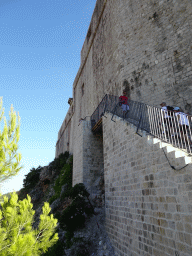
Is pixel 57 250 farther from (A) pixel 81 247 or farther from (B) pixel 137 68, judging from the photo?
(B) pixel 137 68

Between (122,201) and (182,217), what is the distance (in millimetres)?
2539

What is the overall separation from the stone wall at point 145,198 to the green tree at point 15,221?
2122 mm

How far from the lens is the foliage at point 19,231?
3.01m

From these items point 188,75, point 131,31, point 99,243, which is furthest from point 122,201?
point 131,31

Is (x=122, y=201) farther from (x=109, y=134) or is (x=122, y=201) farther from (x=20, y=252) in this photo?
(x=20, y=252)

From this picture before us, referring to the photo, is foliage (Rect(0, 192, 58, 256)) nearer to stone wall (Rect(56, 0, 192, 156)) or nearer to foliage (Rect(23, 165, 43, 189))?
stone wall (Rect(56, 0, 192, 156))

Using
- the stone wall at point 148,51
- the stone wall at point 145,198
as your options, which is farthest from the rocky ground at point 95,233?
the stone wall at point 148,51

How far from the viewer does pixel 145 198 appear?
427 cm

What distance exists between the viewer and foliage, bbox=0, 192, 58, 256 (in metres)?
3.01

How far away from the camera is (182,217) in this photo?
10.3 feet

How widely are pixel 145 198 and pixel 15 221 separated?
2.83 meters

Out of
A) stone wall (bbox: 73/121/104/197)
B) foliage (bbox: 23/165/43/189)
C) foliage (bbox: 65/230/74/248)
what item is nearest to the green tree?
foliage (bbox: 65/230/74/248)

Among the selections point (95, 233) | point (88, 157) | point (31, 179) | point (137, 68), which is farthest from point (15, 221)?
point (31, 179)

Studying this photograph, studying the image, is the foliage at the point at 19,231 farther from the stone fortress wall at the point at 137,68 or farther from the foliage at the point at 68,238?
the foliage at the point at 68,238
